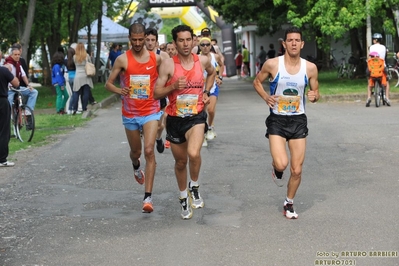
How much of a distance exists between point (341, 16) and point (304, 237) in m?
19.6

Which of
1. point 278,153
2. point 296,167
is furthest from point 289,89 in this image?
point 296,167

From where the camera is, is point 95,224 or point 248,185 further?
point 248,185

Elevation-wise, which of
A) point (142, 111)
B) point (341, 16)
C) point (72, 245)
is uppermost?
point (341, 16)

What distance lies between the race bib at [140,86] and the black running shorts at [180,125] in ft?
2.16

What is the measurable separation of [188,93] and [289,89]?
986 mm

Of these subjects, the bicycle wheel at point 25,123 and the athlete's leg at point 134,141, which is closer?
the athlete's leg at point 134,141

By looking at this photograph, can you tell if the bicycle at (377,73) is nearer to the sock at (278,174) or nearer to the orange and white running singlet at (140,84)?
the orange and white running singlet at (140,84)

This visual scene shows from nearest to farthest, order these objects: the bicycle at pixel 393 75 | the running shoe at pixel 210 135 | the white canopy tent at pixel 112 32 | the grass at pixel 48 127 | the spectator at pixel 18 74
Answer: the running shoe at pixel 210 135, the grass at pixel 48 127, the spectator at pixel 18 74, the bicycle at pixel 393 75, the white canopy tent at pixel 112 32

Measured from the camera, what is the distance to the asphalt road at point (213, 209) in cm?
680

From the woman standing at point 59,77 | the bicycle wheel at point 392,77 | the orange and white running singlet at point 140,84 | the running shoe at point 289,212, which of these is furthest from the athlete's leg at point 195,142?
the bicycle wheel at point 392,77

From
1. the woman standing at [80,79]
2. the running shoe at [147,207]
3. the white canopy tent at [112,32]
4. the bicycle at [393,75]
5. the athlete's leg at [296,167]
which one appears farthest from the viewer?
the white canopy tent at [112,32]

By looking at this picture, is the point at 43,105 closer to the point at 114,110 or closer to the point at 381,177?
the point at 114,110

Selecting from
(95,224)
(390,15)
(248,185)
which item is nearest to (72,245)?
(95,224)

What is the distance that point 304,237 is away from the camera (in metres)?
7.23
